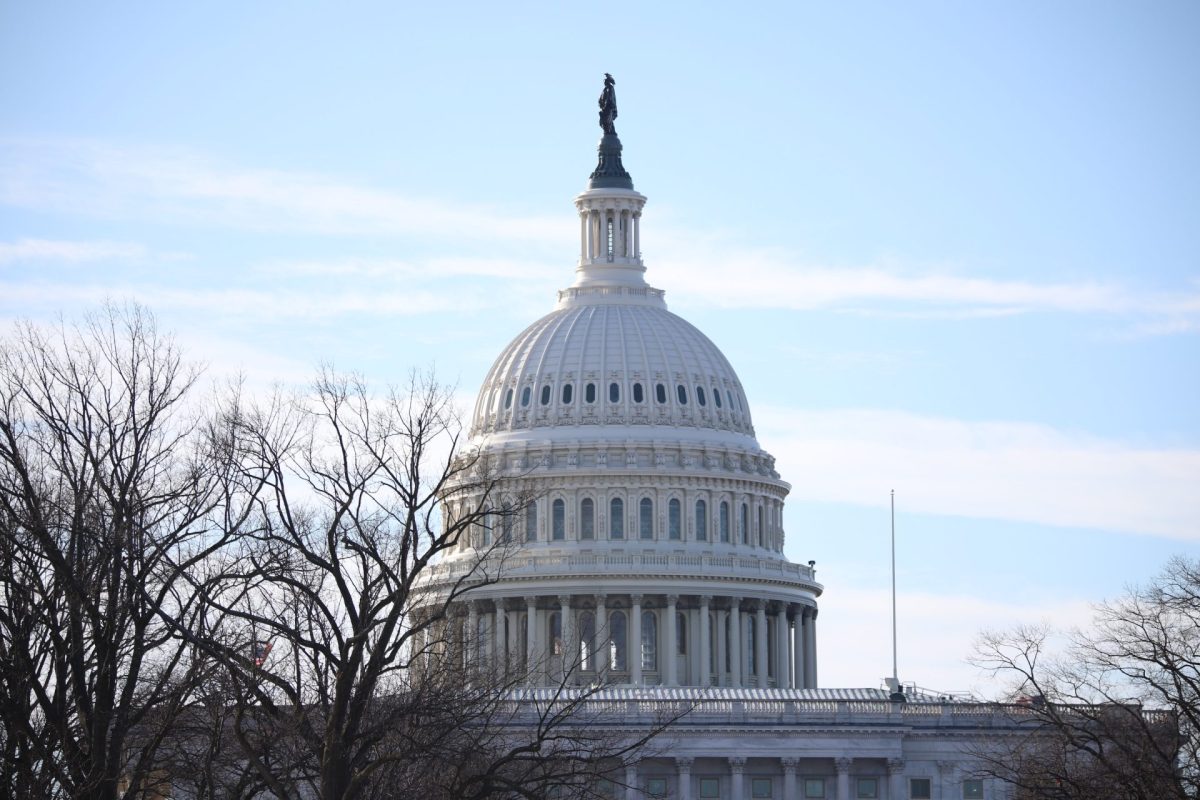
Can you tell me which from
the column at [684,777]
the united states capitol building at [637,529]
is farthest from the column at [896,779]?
the united states capitol building at [637,529]

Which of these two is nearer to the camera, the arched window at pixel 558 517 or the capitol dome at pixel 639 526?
the capitol dome at pixel 639 526

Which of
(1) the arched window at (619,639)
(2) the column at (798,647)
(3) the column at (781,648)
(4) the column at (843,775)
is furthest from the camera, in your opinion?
(2) the column at (798,647)

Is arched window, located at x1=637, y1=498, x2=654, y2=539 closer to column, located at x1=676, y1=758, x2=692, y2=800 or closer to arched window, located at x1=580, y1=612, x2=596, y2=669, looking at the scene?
arched window, located at x1=580, y1=612, x2=596, y2=669

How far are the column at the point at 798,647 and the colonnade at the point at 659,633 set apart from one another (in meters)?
1.48

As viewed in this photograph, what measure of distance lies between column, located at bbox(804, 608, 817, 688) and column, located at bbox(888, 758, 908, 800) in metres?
46.9

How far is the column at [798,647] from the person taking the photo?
195250 mm

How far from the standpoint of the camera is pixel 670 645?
7387 inches

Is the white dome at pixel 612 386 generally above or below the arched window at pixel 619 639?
above

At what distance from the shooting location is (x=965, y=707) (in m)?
147

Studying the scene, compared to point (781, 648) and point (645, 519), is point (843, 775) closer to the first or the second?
point (781, 648)

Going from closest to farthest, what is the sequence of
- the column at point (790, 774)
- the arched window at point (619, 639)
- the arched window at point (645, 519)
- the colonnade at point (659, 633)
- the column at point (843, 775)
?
the column at point (843, 775)
the column at point (790, 774)
the colonnade at point (659, 633)
the arched window at point (619, 639)
the arched window at point (645, 519)

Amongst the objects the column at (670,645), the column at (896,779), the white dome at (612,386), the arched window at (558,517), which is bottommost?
the column at (896,779)

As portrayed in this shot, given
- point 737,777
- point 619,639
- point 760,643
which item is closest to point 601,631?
point 619,639

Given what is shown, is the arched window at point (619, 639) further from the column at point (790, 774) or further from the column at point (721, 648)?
the column at point (790, 774)
